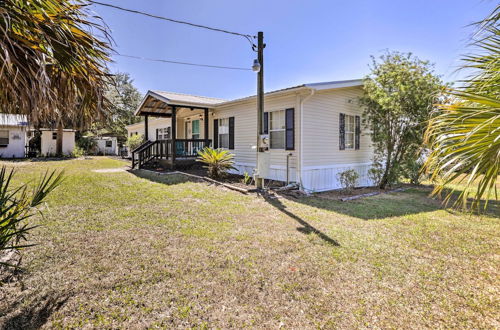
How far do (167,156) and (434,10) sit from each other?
10713mm

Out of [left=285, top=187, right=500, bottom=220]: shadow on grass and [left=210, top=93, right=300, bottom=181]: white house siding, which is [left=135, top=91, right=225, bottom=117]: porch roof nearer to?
[left=210, top=93, right=300, bottom=181]: white house siding

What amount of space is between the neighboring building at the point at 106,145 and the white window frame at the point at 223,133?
66.9ft

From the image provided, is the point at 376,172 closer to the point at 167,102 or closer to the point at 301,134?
the point at 301,134

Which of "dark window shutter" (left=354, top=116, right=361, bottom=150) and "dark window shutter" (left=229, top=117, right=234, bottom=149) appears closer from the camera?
"dark window shutter" (left=354, top=116, right=361, bottom=150)

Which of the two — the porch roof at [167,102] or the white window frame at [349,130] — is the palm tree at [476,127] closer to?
the white window frame at [349,130]

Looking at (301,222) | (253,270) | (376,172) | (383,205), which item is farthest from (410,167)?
(253,270)

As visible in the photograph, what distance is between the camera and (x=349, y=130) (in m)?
10.3

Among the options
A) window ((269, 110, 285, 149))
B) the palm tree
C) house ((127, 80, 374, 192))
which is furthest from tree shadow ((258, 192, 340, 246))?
window ((269, 110, 285, 149))

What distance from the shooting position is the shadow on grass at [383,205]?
6.07m

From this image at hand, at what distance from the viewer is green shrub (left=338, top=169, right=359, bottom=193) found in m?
8.75

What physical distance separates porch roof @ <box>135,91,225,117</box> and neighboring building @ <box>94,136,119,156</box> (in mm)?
15633

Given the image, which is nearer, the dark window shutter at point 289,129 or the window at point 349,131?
the dark window shutter at point 289,129

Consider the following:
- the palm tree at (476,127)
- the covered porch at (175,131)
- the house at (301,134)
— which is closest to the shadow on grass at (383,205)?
the house at (301,134)

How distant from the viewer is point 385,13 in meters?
8.28
